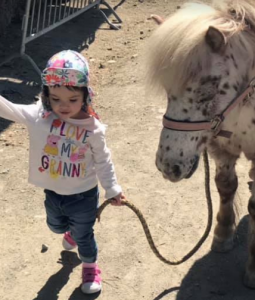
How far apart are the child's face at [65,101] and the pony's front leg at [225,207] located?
968mm

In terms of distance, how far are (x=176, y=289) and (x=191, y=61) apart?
1275mm

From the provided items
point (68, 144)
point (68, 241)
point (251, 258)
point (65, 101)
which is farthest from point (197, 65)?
point (68, 241)

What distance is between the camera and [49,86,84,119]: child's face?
7.70 feet

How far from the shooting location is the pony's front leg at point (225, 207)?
3.07 m

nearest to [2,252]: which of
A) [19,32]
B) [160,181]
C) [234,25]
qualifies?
[160,181]

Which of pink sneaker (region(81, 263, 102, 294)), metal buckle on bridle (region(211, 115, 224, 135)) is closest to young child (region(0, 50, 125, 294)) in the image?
pink sneaker (region(81, 263, 102, 294))

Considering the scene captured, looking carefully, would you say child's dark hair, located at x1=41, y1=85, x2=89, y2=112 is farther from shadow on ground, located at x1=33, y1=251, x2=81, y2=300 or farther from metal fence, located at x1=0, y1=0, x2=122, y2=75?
metal fence, located at x1=0, y1=0, x2=122, y2=75

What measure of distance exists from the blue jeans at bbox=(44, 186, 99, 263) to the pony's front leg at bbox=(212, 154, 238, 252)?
2.49 ft

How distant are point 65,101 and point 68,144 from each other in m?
0.21

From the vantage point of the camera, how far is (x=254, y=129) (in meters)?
2.58

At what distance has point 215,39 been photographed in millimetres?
2117

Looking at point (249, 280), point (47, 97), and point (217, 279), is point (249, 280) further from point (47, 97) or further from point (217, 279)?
point (47, 97)

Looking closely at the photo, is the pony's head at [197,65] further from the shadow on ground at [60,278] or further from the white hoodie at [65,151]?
the shadow on ground at [60,278]

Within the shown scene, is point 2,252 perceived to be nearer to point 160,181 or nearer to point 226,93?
point 160,181
